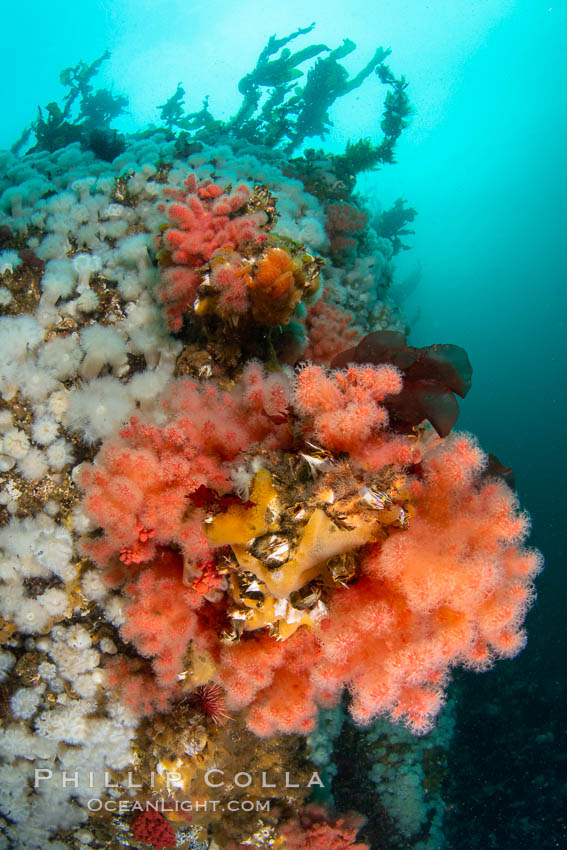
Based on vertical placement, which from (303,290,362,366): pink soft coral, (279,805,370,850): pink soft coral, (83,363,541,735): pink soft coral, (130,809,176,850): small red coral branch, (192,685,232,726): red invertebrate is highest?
(303,290,362,366): pink soft coral

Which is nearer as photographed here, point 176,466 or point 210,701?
point 176,466

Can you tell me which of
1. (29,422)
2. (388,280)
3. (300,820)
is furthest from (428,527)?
(388,280)

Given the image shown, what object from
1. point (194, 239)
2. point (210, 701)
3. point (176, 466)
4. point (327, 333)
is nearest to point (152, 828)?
point (210, 701)

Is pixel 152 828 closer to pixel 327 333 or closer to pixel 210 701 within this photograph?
pixel 210 701

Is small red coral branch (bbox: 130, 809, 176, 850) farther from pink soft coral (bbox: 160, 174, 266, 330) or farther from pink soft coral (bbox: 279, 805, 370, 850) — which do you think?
pink soft coral (bbox: 160, 174, 266, 330)

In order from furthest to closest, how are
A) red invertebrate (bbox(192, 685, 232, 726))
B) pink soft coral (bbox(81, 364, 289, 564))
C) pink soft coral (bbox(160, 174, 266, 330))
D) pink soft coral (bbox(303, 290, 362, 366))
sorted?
1. pink soft coral (bbox(303, 290, 362, 366))
2. pink soft coral (bbox(160, 174, 266, 330))
3. red invertebrate (bbox(192, 685, 232, 726))
4. pink soft coral (bbox(81, 364, 289, 564))

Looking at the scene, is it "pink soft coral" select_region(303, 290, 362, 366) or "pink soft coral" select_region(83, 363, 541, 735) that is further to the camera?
"pink soft coral" select_region(303, 290, 362, 366)

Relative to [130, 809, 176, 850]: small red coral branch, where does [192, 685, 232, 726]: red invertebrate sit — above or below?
above

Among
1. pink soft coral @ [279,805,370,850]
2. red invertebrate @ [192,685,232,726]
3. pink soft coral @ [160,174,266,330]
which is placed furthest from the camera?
pink soft coral @ [279,805,370,850]

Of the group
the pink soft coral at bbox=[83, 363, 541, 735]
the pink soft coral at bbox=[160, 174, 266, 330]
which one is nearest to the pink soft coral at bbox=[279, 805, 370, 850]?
the pink soft coral at bbox=[83, 363, 541, 735]

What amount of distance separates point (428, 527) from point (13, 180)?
7.52 m

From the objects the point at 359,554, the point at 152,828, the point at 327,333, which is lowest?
the point at 152,828

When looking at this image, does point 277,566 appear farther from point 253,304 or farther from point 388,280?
point 388,280

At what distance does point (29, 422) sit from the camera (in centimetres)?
407
